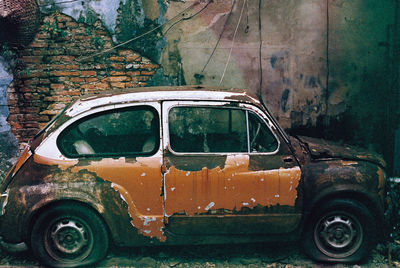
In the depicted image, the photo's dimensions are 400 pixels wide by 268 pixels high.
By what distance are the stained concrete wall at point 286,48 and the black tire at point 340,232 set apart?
273 cm

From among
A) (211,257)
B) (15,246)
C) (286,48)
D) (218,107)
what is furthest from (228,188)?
(286,48)

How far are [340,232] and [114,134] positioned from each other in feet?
8.39

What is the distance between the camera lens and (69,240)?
134 inches

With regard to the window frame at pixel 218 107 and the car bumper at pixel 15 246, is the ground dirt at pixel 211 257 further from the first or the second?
the window frame at pixel 218 107

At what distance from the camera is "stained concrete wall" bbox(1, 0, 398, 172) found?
228 inches

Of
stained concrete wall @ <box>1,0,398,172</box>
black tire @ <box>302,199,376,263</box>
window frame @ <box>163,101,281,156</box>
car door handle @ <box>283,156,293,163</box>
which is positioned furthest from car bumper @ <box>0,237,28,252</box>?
stained concrete wall @ <box>1,0,398,172</box>

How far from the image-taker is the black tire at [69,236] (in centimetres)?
333

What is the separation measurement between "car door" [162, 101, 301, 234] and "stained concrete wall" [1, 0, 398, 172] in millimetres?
2633

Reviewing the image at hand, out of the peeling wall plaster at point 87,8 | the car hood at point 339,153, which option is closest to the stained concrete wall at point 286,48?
the peeling wall plaster at point 87,8

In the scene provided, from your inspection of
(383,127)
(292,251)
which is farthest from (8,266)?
(383,127)

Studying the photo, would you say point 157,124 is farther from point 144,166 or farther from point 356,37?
point 356,37

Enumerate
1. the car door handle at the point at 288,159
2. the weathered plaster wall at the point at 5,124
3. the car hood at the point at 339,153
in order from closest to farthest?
the car door handle at the point at 288,159 < the car hood at the point at 339,153 < the weathered plaster wall at the point at 5,124

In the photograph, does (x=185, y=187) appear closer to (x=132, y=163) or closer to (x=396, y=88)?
(x=132, y=163)

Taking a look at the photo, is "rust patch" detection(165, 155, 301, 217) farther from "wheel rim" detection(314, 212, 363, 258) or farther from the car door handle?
"wheel rim" detection(314, 212, 363, 258)
